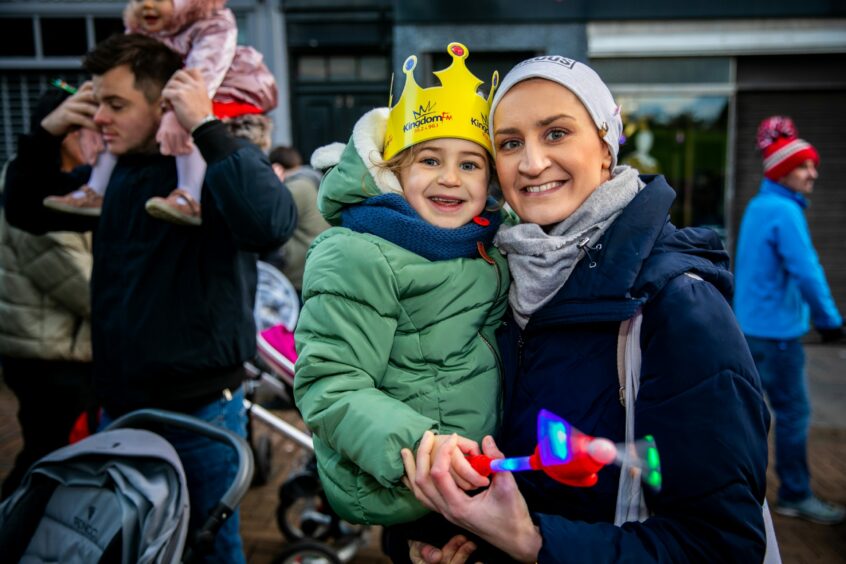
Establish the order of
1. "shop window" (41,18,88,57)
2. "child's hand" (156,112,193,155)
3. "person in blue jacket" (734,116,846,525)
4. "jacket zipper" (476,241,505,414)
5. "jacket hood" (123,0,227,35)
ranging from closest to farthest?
"jacket zipper" (476,241,505,414)
"child's hand" (156,112,193,155)
"jacket hood" (123,0,227,35)
"person in blue jacket" (734,116,846,525)
"shop window" (41,18,88,57)

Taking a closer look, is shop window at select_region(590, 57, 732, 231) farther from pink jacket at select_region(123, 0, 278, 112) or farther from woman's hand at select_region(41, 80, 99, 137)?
woman's hand at select_region(41, 80, 99, 137)

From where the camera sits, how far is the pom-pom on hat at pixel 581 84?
54.6 inches

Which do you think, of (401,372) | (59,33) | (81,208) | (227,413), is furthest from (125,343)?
(59,33)

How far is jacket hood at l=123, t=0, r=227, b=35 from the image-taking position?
8.68ft

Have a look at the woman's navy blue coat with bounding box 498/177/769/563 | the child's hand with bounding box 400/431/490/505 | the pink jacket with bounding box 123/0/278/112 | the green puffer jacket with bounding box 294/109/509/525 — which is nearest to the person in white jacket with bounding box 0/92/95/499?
the pink jacket with bounding box 123/0/278/112

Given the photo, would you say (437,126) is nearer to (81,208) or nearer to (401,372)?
(401,372)

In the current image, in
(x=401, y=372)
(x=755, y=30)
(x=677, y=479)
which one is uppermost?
(x=755, y=30)

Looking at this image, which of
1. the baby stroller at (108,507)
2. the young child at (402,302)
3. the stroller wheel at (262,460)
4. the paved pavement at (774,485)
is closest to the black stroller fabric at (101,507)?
the baby stroller at (108,507)

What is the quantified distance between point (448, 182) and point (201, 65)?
140 centimetres

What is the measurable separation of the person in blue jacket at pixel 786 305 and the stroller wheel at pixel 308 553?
105 inches

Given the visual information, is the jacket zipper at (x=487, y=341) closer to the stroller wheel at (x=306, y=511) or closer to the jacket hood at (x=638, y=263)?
the jacket hood at (x=638, y=263)

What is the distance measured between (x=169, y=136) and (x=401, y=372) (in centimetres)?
139

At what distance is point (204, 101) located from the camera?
7.42 feet

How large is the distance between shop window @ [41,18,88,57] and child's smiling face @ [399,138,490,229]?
27.2ft
